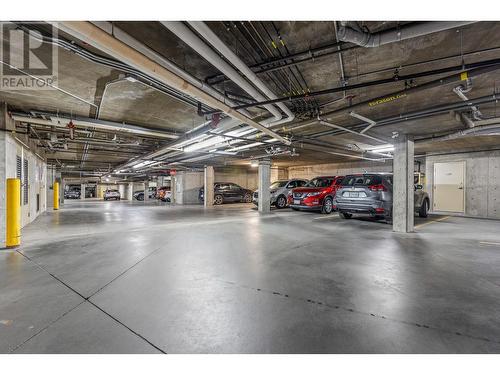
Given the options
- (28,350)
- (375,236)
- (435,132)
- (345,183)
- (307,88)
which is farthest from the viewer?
(345,183)

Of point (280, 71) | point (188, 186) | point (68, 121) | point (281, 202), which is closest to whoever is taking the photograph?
point (280, 71)

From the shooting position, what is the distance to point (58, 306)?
84.1 inches

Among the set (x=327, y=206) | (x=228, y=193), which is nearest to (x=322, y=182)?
(x=327, y=206)

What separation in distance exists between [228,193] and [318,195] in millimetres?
7452

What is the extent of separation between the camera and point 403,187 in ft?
19.8

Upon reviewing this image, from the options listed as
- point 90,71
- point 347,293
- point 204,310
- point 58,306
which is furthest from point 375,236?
point 90,71

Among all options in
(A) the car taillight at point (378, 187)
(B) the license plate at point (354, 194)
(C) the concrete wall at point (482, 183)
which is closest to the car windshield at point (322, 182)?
(B) the license plate at point (354, 194)

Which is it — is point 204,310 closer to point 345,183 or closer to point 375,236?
point 375,236

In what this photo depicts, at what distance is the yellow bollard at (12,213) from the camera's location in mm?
4324

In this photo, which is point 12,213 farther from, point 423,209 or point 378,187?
point 423,209

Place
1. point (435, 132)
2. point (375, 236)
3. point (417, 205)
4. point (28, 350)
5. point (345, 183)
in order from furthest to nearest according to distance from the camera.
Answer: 1. point (417, 205)
2. point (345, 183)
3. point (435, 132)
4. point (375, 236)
5. point (28, 350)

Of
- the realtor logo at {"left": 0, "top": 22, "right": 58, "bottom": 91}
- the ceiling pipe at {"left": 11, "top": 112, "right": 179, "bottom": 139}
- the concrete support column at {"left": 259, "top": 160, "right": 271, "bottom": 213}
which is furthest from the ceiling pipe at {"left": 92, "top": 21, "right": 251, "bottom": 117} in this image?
the concrete support column at {"left": 259, "top": 160, "right": 271, "bottom": 213}

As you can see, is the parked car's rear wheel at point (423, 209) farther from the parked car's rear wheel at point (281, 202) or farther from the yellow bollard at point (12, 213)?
the yellow bollard at point (12, 213)
